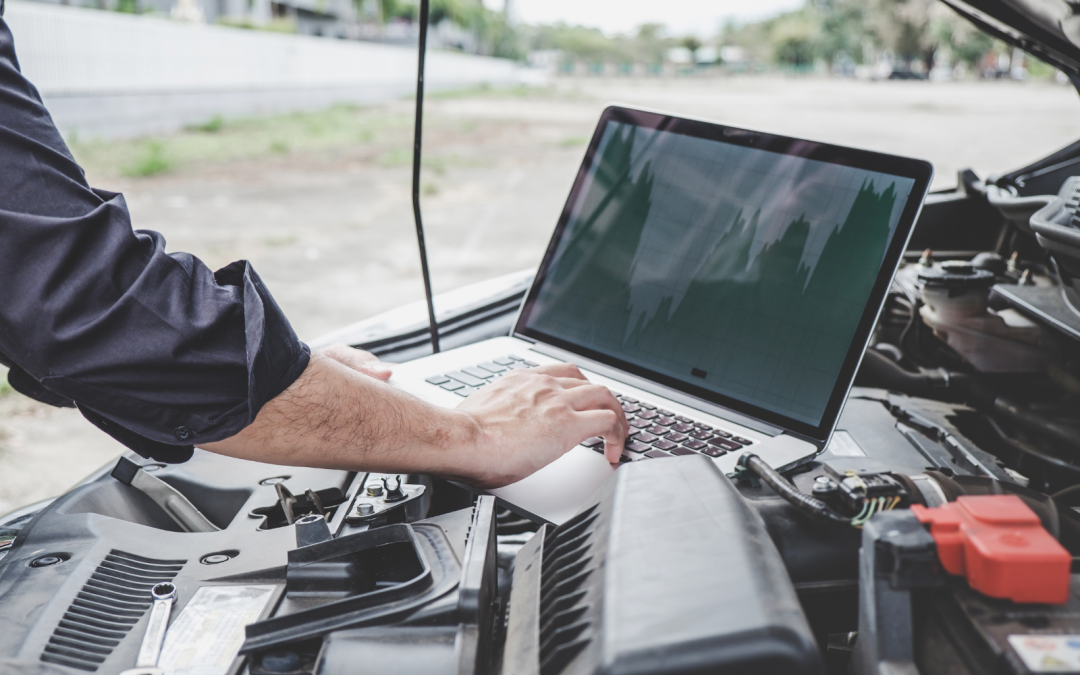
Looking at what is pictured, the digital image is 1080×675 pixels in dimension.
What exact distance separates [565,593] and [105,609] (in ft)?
1.27

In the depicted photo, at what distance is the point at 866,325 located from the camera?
86 centimetres

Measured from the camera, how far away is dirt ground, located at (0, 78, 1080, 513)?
3.14 metres

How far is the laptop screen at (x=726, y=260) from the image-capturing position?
2.93ft

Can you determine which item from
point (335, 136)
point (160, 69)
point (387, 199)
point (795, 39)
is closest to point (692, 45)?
point (795, 39)

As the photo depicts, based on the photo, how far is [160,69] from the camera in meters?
10.4

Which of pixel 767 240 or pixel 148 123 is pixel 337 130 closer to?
pixel 148 123

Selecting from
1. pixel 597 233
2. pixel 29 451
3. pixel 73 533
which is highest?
pixel 597 233

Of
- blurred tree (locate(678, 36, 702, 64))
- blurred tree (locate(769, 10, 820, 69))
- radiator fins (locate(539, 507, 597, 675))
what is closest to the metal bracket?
radiator fins (locate(539, 507, 597, 675))

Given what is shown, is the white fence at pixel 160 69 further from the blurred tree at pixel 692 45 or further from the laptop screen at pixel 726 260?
the blurred tree at pixel 692 45

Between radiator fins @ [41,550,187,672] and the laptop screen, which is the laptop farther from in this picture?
radiator fins @ [41,550,187,672]

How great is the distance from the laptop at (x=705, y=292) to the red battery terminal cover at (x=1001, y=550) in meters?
0.35

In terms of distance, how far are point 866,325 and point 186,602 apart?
0.72 metres

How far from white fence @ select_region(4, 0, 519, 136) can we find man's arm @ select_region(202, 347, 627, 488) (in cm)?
660

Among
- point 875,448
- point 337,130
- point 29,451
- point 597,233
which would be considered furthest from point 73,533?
point 337,130
